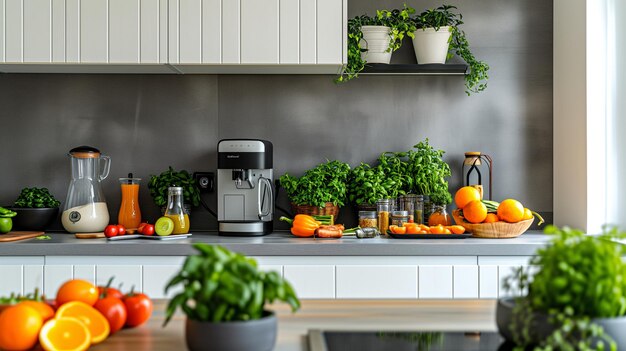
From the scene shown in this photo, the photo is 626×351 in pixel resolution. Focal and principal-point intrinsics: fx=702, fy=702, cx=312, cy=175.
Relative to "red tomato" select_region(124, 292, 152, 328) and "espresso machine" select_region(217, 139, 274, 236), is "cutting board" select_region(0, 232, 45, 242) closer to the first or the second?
"espresso machine" select_region(217, 139, 274, 236)

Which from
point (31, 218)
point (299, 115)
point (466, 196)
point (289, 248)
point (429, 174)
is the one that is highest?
point (299, 115)

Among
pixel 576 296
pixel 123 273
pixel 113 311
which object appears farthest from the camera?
pixel 123 273

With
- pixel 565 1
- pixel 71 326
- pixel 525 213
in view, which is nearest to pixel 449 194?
pixel 525 213

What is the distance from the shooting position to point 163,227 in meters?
3.23

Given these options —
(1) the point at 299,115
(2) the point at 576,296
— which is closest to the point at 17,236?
(1) the point at 299,115

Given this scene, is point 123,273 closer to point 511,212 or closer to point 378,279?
point 378,279

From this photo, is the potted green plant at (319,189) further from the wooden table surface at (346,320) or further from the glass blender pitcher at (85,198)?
the wooden table surface at (346,320)

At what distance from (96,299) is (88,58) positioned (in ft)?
7.18

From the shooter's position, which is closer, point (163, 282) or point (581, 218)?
point (163, 282)

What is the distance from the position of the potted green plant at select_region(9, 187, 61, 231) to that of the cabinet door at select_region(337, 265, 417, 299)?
1517 mm

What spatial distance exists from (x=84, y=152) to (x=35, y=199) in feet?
1.14

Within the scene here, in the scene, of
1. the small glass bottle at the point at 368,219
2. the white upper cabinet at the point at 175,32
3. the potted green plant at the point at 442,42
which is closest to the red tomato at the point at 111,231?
the white upper cabinet at the point at 175,32

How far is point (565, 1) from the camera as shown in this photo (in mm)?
3520

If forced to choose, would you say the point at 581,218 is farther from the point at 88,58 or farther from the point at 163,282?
the point at 88,58
